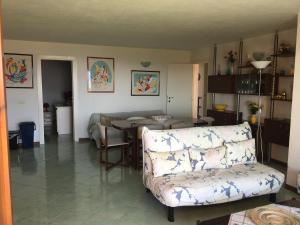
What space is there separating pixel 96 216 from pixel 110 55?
4431 mm

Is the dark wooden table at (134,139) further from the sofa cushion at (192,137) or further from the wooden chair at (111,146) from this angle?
the sofa cushion at (192,137)

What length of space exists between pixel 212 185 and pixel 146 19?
240 centimetres

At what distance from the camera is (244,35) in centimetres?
500

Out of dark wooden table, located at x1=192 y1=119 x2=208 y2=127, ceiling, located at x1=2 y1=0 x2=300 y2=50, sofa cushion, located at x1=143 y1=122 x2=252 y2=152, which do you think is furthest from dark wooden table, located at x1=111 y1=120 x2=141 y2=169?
ceiling, located at x1=2 y1=0 x2=300 y2=50

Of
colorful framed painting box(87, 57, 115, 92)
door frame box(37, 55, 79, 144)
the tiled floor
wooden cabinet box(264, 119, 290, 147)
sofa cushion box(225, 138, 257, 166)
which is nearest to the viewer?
the tiled floor

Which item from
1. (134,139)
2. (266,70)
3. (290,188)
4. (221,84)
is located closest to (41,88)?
(134,139)

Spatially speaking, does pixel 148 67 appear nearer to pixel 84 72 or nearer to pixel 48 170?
pixel 84 72

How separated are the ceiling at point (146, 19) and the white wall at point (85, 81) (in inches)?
23.4

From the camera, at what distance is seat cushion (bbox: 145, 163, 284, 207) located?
270 centimetres

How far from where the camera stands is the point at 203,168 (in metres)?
3.21

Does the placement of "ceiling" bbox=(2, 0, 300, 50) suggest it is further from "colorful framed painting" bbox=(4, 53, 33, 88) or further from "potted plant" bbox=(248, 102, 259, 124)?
"potted plant" bbox=(248, 102, 259, 124)

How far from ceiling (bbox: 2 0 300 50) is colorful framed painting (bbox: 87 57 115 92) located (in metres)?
1.04

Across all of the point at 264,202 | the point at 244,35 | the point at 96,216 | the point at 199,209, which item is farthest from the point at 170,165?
the point at 244,35

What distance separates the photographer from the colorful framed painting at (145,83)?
685 cm
